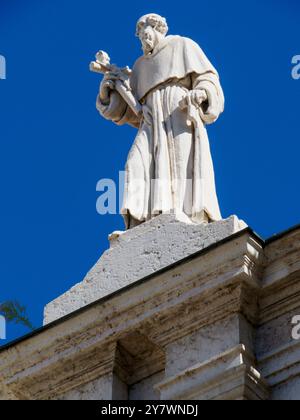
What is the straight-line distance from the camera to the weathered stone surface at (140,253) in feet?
58.5

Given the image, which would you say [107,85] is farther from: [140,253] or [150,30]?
[140,253]

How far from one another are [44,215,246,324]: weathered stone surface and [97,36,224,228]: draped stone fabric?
360 mm

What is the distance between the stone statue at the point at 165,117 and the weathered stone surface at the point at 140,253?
0.98 feet

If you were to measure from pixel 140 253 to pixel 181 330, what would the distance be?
1.28m

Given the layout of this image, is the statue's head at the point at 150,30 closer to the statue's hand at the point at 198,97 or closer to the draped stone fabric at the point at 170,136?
the draped stone fabric at the point at 170,136

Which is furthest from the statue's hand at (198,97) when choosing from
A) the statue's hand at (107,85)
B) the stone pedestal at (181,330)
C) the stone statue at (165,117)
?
the stone pedestal at (181,330)

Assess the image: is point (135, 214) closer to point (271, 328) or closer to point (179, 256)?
point (179, 256)

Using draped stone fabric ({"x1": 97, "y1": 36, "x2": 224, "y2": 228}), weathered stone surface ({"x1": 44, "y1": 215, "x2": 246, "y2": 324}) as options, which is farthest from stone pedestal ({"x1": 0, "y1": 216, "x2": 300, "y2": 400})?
draped stone fabric ({"x1": 97, "y1": 36, "x2": 224, "y2": 228})

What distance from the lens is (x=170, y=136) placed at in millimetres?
19438

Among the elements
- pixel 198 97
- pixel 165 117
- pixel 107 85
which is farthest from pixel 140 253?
pixel 107 85

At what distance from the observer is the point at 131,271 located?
18188 mm

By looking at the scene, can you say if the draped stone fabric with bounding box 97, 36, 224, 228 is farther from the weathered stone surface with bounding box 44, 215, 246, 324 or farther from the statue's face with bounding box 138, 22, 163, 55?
the weathered stone surface with bounding box 44, 215, 246, 324

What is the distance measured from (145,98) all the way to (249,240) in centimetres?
351
